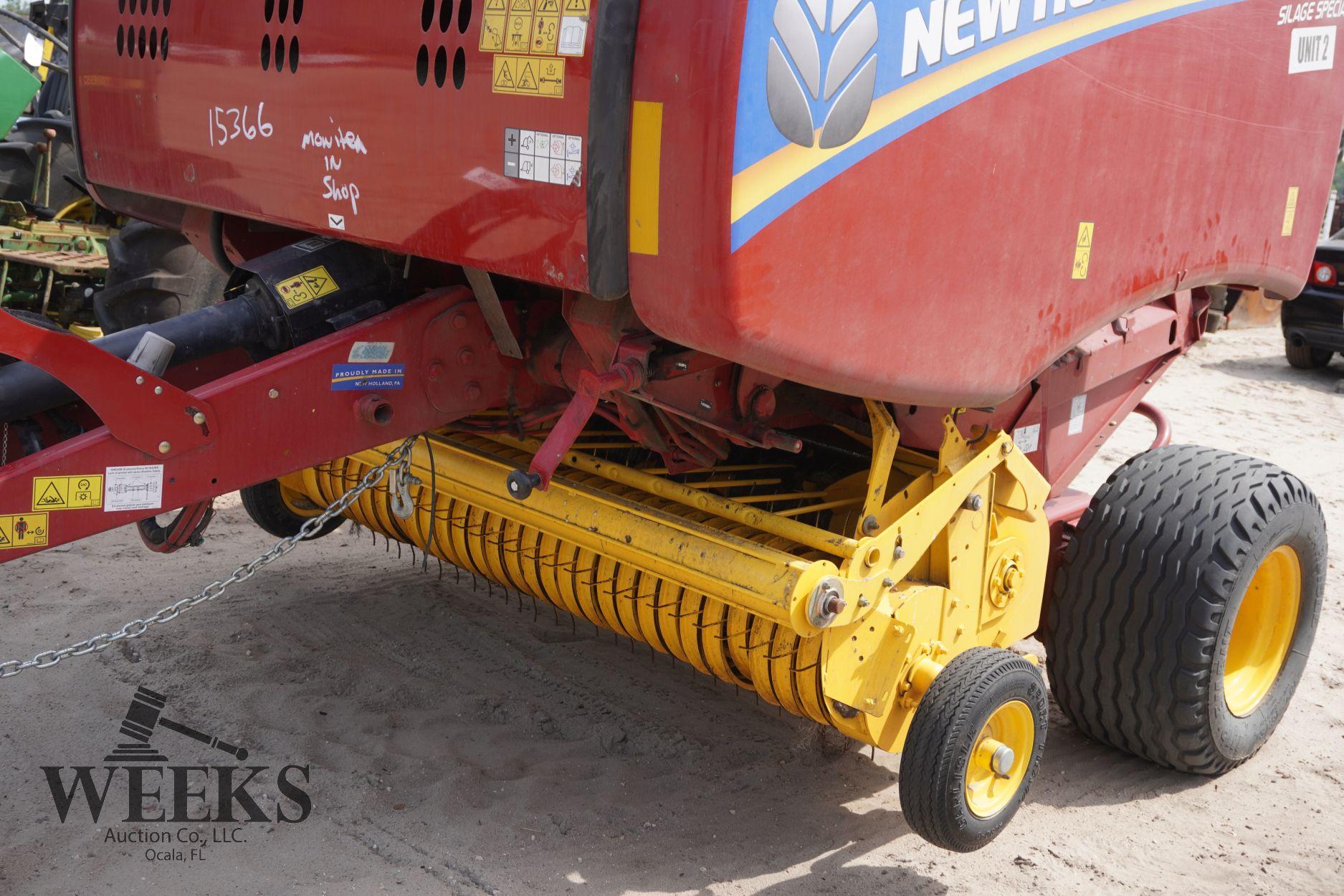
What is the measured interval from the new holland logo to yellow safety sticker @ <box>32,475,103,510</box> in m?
1.35

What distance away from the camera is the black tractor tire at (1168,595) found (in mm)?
3129

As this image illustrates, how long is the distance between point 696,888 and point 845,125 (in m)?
1.72

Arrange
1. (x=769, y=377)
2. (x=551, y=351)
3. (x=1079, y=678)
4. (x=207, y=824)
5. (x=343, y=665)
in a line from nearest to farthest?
(x=769, y=377) → (x=551, y=351) → (x=207, y=824) → (x=1079, y=678) → (x=343, y=665)

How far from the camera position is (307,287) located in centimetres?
261

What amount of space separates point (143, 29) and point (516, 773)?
2.04 metres

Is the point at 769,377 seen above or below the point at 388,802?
above

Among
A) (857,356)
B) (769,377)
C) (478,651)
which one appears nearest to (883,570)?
(769,377)

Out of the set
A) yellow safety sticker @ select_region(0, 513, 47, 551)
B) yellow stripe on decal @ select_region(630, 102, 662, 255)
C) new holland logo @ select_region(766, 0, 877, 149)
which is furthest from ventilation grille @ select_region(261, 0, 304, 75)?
new holland logo @ select_region(766, 0, 877, 149)

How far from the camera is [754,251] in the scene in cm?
198

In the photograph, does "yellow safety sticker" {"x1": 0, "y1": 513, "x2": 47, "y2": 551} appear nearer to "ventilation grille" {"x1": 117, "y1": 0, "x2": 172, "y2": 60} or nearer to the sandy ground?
the sandy ground

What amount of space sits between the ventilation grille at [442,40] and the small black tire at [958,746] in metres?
1.59

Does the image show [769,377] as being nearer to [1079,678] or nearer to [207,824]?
[1079,678]

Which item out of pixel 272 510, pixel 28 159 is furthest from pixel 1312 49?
pixel 28 159

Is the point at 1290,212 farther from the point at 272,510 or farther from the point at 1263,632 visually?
the point at 272,510
